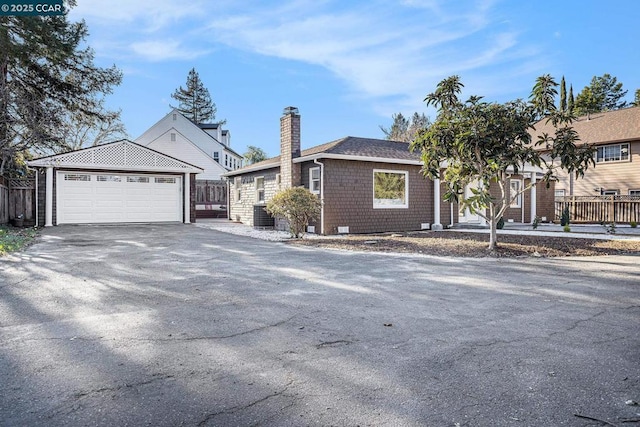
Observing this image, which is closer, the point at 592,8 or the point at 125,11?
the point at 125,11

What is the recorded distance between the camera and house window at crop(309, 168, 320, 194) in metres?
13.9

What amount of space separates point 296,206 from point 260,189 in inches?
242

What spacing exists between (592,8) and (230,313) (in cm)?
1600

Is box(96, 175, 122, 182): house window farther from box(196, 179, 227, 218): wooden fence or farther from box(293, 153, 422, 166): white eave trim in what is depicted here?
box(293, 153, 422, 166): white eave trim

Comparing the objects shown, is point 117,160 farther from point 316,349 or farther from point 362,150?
point 316,349

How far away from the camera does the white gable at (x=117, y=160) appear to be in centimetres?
1662

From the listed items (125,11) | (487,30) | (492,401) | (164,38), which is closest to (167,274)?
(492,401)

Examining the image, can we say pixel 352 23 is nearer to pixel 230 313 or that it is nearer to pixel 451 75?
pixel 451 75

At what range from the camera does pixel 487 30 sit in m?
14.2

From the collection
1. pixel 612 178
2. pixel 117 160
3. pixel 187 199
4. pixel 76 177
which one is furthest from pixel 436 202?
pixel 76 177

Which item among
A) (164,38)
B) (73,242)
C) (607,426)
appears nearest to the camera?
(607,426)

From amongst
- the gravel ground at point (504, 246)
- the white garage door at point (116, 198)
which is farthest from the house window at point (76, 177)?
the gravel ground at point (504, 246)

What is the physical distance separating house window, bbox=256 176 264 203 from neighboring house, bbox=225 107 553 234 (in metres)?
0.38

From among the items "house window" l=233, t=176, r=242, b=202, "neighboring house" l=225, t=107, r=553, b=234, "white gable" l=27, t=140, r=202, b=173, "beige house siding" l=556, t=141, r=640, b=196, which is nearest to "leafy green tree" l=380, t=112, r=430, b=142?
"beige house siding" l=556, t=141, r=640, b=196
